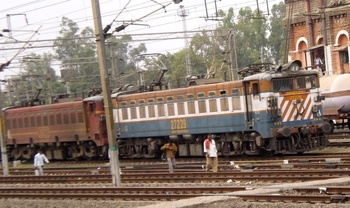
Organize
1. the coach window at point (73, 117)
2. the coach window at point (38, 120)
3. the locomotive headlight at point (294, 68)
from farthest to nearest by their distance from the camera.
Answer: the coach window at point (38, 120) < the coach window at point (73, 117) < the locomotive headlight at point (294, 68)

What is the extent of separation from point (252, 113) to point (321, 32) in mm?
23754

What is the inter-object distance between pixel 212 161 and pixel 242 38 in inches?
3113

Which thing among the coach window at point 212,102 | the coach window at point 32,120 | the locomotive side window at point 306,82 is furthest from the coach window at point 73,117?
the locomotive side window at point 306,82

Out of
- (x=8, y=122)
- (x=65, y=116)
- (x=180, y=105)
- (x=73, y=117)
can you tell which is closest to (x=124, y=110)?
(x=180, y=105)

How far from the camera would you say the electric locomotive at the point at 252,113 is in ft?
98.3

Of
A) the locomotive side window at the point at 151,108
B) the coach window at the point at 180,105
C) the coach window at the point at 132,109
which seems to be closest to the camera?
the coach window at the point at 180,105

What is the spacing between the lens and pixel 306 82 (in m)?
30.9

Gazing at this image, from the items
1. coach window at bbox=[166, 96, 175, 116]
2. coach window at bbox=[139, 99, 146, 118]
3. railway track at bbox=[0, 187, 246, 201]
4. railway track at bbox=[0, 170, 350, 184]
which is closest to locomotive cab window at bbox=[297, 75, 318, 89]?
coach window at bbox=[166, 96, 175, 116]

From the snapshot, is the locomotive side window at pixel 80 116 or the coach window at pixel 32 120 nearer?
the locomotive side window at pixel 80 116

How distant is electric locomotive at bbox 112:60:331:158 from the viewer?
30.0m

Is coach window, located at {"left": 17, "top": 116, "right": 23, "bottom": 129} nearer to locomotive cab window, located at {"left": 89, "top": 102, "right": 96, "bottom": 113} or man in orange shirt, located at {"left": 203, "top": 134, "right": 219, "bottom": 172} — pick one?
locomotive cab window, located at {"left": 89, "top": 102, "right": 96, "bottom": 113}

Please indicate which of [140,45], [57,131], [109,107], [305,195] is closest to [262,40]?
[140,45]

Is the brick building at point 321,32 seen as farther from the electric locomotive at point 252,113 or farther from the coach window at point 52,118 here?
the electric locomotive at point 252,113

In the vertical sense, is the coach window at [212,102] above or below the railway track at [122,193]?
above
